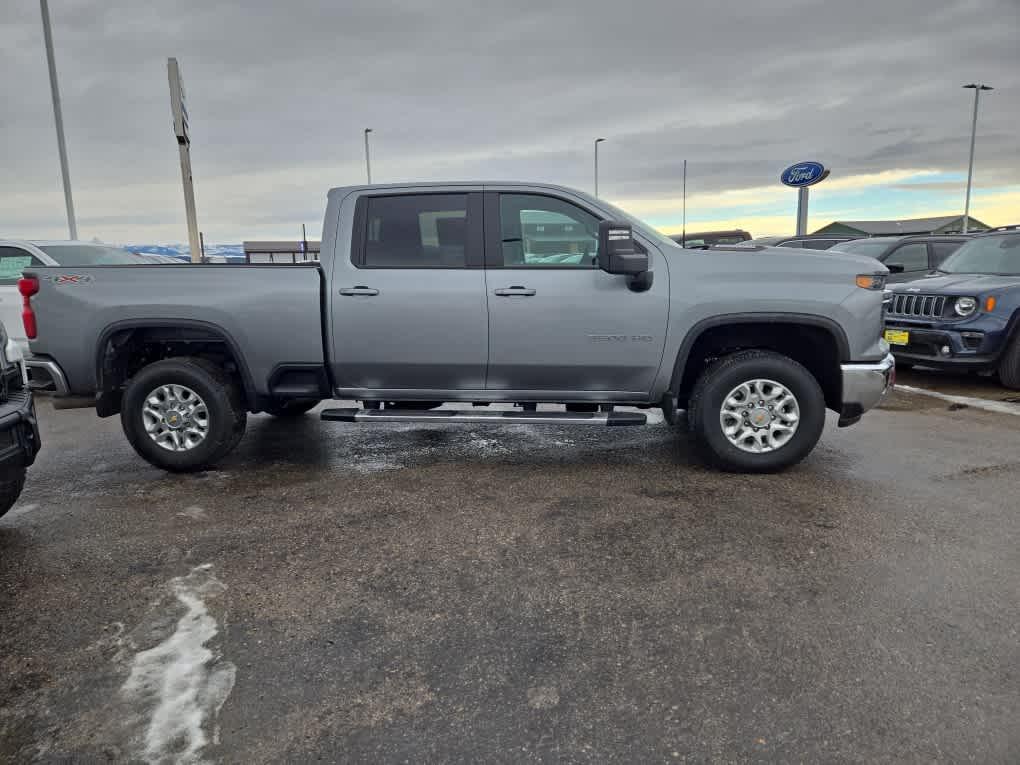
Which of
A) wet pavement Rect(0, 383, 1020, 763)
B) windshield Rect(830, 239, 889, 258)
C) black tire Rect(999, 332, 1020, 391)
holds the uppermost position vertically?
windshield Rect(830, 239, 889, 258)

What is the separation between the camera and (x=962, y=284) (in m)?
8.02

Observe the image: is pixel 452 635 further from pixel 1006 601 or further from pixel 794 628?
pixel 1006 601

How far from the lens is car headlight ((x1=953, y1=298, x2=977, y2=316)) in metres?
7.74

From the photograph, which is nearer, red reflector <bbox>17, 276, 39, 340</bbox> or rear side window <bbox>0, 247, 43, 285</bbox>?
red reflector <bbox>17, 276, 39, 340</bbox>

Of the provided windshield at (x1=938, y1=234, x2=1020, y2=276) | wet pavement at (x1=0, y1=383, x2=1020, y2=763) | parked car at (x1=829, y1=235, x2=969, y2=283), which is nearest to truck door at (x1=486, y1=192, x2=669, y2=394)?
wet pavement at (x1=0, y1=383, x2=1020, y2=763)

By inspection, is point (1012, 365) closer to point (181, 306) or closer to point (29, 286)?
point (181, 306)

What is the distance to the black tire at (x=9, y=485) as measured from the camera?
11.5 ft

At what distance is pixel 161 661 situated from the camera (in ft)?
8.57

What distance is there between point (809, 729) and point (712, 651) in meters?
0.48

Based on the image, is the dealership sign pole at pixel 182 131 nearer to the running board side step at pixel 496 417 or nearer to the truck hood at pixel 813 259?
the running board side step at pixel 496 417

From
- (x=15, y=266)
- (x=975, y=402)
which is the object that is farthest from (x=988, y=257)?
(x=15, y=266)

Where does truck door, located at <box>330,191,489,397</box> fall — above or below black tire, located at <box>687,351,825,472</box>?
above

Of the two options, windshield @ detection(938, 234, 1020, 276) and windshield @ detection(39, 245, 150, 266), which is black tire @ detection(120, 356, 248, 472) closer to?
windshield @ detection(39, 245, 150, 266)

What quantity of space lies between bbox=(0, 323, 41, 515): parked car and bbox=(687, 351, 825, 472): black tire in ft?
13.1
